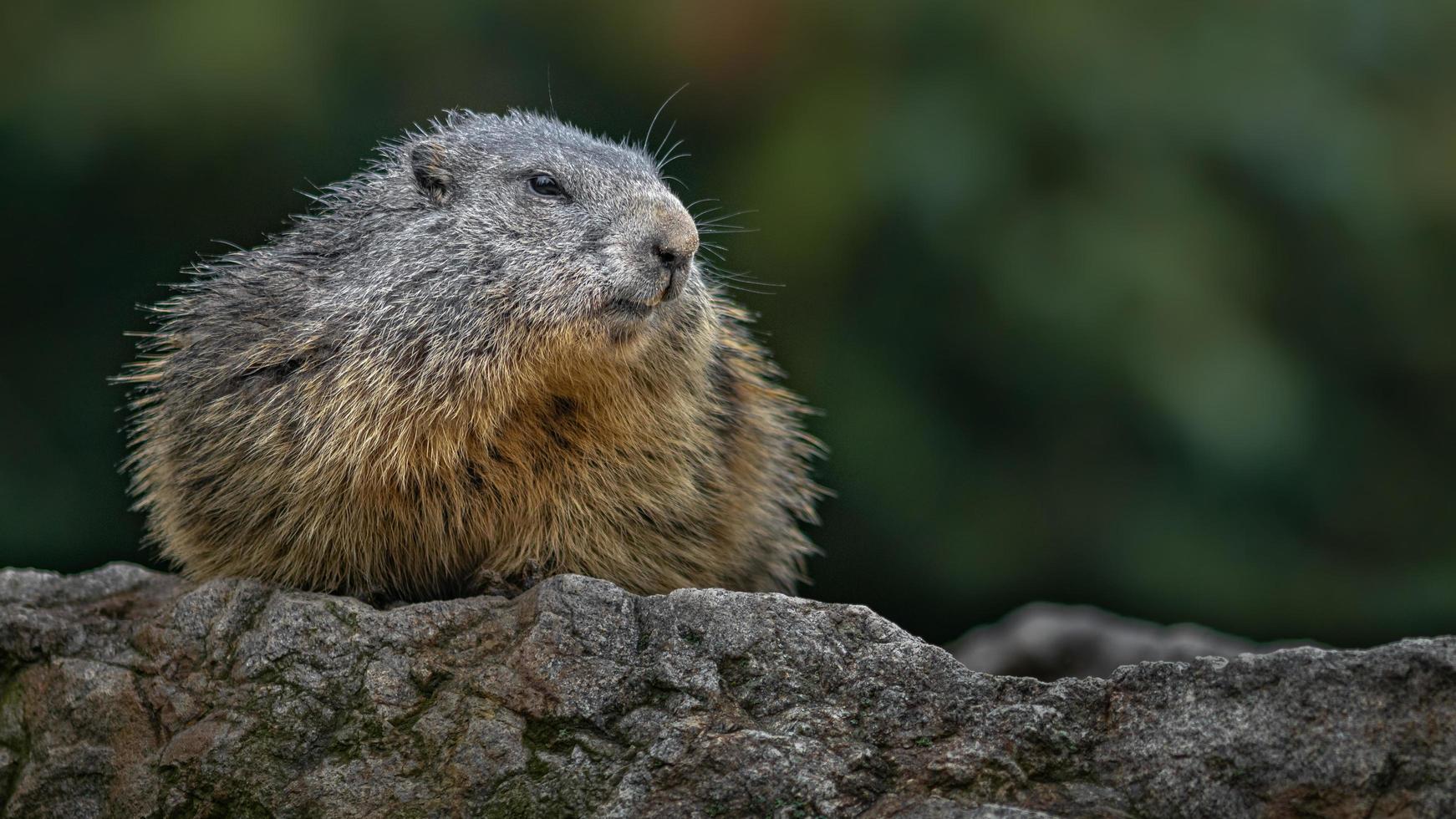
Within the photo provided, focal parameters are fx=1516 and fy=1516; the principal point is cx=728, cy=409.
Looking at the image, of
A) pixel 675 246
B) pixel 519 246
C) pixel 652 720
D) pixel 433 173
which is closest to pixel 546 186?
Result: pixel 519 246

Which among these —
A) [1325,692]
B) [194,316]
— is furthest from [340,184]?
[1325,692]

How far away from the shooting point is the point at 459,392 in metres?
4.25

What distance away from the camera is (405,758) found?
11.2 feet

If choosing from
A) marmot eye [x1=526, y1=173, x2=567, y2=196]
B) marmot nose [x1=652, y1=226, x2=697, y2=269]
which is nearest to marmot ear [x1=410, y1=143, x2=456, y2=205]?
marmot eye [x1=526, y1=173, x2=567, y2=196]

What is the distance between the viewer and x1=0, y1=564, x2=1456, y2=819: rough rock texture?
118 inches

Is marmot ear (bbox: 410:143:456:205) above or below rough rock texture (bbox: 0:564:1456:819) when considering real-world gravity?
above

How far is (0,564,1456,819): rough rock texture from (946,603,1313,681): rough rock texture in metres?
2.69

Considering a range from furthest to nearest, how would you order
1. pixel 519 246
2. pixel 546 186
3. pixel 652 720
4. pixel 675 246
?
pixel 546 186 → pixel 519 246 → pixel 675 246 → pixel 652 720

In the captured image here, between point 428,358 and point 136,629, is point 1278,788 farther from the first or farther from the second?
point 136,629

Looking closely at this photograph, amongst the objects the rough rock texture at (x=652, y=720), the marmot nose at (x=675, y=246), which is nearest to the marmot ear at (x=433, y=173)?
the marmot nose at (x=675, y=246)

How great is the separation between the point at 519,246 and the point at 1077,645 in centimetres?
297

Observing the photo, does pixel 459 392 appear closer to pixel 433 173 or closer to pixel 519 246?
pixel 519 246

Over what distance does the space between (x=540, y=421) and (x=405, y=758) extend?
121 cm

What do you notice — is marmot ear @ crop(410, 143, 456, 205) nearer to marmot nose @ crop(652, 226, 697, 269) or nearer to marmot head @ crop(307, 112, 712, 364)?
marmot head @ crop(307, 112, 712, 364)
